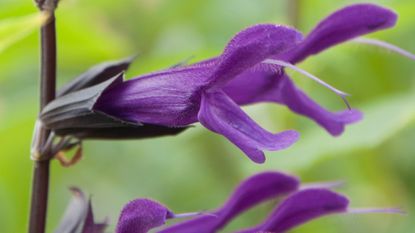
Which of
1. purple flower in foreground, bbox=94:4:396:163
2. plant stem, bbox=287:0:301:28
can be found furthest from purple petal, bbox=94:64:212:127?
plant stem, bbox=287:0:301:28

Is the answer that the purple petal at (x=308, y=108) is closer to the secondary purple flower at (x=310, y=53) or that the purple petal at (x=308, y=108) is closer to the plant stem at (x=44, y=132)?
the secondary purple flower at (x=310, y=53)

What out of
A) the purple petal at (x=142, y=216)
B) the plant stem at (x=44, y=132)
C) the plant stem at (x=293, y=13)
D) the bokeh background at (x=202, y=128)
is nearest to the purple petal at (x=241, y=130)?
the purple petal at (x=142, y=216)

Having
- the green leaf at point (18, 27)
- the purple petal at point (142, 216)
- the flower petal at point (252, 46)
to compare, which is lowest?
the purple petal at point (142, 216)

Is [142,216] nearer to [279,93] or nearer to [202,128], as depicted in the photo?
[279,93]

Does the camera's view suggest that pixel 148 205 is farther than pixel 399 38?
No

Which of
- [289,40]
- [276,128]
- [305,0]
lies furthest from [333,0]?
[289,40]

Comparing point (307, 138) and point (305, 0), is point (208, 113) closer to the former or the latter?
point (307, 138)
